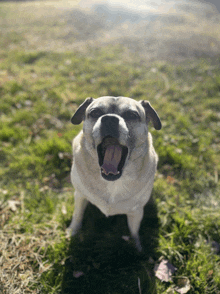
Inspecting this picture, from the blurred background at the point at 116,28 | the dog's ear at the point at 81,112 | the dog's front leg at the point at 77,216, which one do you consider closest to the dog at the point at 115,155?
the dog's ear at the point at 81,112

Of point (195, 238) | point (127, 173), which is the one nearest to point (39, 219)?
point (127, 173)

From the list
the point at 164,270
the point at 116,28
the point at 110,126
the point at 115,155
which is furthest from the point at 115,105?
the point at 116,28

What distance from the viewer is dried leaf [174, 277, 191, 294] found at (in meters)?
2.29

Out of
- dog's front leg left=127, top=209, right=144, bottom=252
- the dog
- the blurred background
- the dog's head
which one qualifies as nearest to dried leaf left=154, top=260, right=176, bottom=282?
dog's front leg left=127, top=209, right=144, bottom=252

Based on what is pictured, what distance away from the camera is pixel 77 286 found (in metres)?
2.31

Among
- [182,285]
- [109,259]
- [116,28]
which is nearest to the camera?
[182,285]

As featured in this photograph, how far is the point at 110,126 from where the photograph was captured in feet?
6.27

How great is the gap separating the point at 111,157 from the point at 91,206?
116 cm

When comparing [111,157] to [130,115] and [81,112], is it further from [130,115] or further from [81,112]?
[81,112]

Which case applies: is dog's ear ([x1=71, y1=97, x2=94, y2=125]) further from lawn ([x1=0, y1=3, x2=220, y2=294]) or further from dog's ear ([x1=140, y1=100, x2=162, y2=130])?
lawn ([x1=0, y1=3, x2=220, y2=294])

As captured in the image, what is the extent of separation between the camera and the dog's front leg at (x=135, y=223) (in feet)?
8.23

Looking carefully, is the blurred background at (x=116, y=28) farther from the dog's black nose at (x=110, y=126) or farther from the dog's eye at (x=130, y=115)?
the dog's black nose at (x=110, y=126)

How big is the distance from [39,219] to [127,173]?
1.47 metres

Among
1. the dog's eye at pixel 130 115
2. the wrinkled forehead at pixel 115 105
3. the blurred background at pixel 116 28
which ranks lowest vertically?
the blurred background at pixel 116 28
